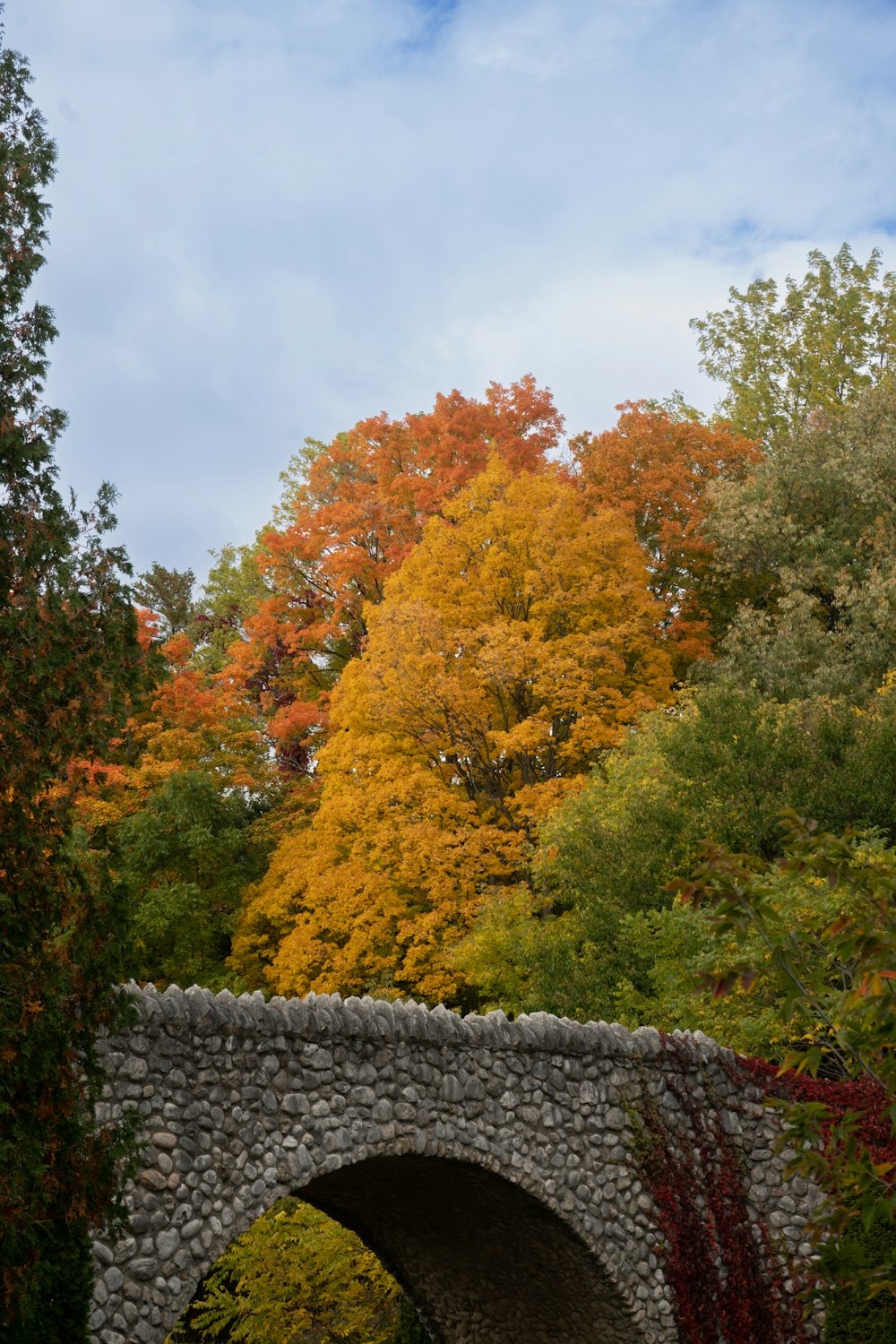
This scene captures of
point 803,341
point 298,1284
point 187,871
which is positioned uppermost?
point 803,341

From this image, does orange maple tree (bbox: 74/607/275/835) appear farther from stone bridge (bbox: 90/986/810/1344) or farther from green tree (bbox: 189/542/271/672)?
stone bridge (bbox: 90/986/810/1344)

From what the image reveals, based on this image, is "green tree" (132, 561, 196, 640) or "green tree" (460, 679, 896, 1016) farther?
"green tree" (132, 561, 196, 640)

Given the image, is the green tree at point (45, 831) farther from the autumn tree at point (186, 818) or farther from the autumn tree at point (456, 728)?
the autumn tree at point (186, 818)

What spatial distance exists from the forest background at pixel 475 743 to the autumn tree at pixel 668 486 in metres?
0.09

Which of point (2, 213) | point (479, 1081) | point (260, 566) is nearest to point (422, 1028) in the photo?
point (479, 1081)

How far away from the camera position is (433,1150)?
957cm

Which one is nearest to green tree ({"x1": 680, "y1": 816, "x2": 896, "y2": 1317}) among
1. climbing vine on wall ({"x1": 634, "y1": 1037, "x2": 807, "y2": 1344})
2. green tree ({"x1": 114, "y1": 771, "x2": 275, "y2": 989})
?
climbing vine on wall ({"x1": 634, "y1": 1037, "x2": 807, "y2": 1344})

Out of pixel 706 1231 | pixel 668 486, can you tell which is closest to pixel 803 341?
pixel 668 486

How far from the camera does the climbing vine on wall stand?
11.0 m

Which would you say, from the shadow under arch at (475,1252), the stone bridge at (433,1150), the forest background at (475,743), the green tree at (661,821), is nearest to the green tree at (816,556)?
the forest background at (475,743)

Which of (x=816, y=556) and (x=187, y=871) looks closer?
(x=187, y=871)

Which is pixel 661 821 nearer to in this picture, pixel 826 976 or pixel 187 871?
pixel 187 871

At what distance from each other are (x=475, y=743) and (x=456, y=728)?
419mm

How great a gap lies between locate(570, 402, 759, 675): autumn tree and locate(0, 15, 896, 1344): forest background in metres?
0.09
